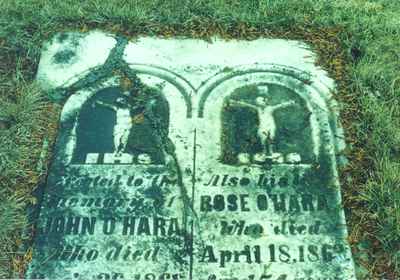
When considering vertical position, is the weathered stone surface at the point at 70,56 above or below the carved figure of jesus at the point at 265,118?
above

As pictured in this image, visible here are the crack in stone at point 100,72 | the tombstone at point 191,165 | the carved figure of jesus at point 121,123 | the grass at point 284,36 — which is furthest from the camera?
the crack in stone at point 100,72

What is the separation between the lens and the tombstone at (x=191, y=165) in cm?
256

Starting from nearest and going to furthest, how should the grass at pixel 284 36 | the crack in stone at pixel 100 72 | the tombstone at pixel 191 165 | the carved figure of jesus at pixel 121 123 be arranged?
the tombstone at pixel 191 165, the grass at pixel 284 36, the carved figure of jesus at pixel 121 123, the crack in stone at pixel 100 72

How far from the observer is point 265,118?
314cm

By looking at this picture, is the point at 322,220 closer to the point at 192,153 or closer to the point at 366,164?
the point at 366,164

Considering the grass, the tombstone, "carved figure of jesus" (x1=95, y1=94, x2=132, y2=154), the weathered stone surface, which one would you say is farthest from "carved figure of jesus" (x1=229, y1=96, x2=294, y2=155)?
the weathered stone surface

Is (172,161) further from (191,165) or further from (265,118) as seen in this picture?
(265,118)

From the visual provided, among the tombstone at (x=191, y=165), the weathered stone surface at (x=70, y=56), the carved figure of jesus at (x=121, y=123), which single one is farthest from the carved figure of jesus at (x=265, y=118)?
the weathered stone surface at (x=70, y=56)

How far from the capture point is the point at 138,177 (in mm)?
2855

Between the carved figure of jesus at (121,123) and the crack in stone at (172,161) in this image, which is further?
the carved figure of jesus at (121,123)

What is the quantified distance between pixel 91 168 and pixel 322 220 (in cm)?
133

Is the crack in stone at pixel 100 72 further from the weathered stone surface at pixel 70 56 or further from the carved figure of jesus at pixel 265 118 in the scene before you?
the carved figure of jesus at pixel 265 118

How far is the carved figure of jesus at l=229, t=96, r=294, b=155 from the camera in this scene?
3.02 meters

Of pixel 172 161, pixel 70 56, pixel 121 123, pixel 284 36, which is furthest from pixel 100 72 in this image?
pixel 284 36
